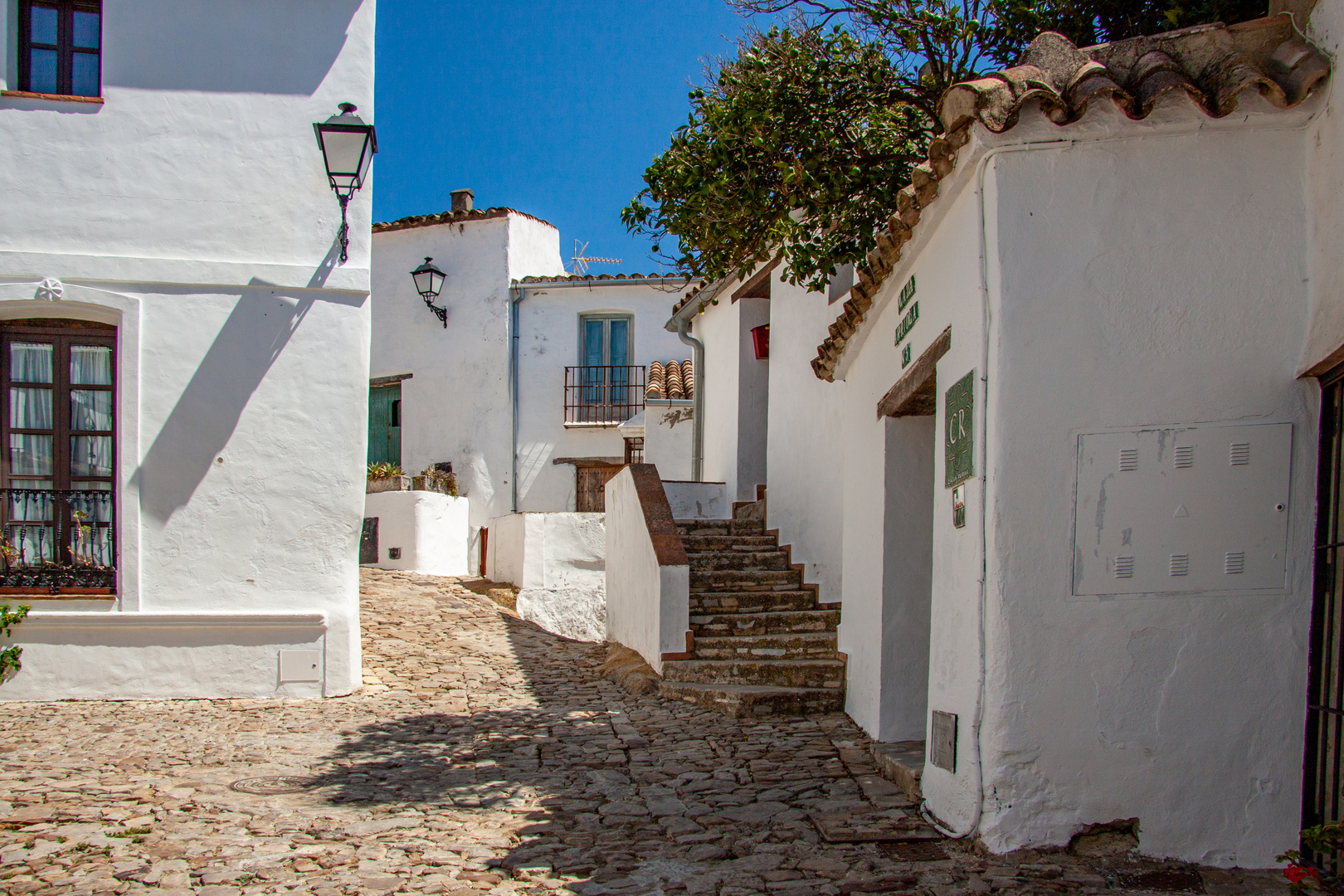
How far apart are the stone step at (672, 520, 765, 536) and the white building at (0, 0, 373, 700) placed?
3.59 m

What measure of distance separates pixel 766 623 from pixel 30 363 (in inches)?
246

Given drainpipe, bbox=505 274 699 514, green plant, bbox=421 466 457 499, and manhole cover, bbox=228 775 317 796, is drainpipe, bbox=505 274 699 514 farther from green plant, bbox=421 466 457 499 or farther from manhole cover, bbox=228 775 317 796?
manhole cover, bbox=228 775 317 796

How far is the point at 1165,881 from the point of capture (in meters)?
4.05

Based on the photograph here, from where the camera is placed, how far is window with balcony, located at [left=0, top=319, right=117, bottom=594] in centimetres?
833

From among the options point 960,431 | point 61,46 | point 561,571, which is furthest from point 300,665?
point 561,571

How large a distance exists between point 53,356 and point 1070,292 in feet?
25.4

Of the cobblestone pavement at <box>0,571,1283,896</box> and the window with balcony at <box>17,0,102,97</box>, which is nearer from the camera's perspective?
the cobblestone pavement at <box>0,571,1283,896</box>

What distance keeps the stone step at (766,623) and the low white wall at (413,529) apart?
7554 millimetres

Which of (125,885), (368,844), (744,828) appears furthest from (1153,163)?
(125,885)

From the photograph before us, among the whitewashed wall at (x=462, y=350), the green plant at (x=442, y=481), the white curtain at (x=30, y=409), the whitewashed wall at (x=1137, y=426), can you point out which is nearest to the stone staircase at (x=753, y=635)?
the whitewashed wall at (x=1137, y=426)

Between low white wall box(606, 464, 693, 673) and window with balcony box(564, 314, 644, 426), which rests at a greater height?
window with balcony box(564, 314, 644, 426)

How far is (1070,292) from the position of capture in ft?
14.3

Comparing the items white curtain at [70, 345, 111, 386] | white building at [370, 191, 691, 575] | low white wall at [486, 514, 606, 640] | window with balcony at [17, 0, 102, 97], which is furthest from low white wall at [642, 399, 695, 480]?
window with balcony at [17, 0, 102, 97]

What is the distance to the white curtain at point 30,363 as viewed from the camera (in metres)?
8.54
